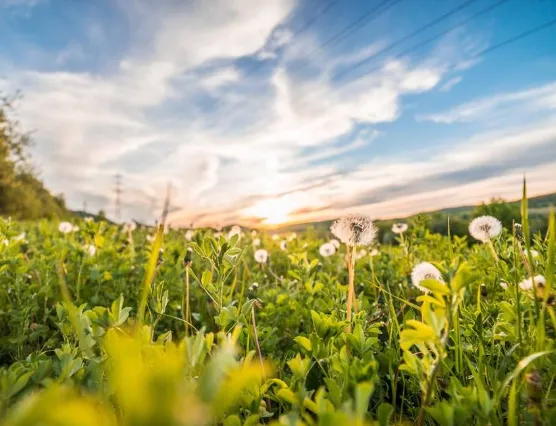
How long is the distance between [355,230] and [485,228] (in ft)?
2.94

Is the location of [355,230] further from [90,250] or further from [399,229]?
[90,250]

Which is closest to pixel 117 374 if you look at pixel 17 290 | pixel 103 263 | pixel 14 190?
pixel 17 290

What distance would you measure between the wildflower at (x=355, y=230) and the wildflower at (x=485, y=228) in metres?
0.70

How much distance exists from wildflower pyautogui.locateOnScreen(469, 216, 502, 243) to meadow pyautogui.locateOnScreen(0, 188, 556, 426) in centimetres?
1

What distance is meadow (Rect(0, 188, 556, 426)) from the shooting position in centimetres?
52

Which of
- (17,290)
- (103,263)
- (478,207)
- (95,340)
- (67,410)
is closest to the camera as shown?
A: (67,410)

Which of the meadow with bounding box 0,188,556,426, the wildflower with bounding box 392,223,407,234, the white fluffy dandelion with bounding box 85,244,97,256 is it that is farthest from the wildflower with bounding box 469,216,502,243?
the white fluffy dandelion with bounding box 85,244,97,256

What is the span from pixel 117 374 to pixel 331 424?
0.27 meters

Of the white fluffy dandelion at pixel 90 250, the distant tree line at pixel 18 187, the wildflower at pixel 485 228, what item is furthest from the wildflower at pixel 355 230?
the distant tree line at pixel 18 187

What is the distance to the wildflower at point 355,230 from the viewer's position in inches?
86.4

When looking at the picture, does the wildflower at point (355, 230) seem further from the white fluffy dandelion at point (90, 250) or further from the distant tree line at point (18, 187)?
the distant tree line at point (18, 187)

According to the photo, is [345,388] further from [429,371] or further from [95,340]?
[95,340]

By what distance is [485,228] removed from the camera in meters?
2.58

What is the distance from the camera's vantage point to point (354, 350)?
4.74 feet
